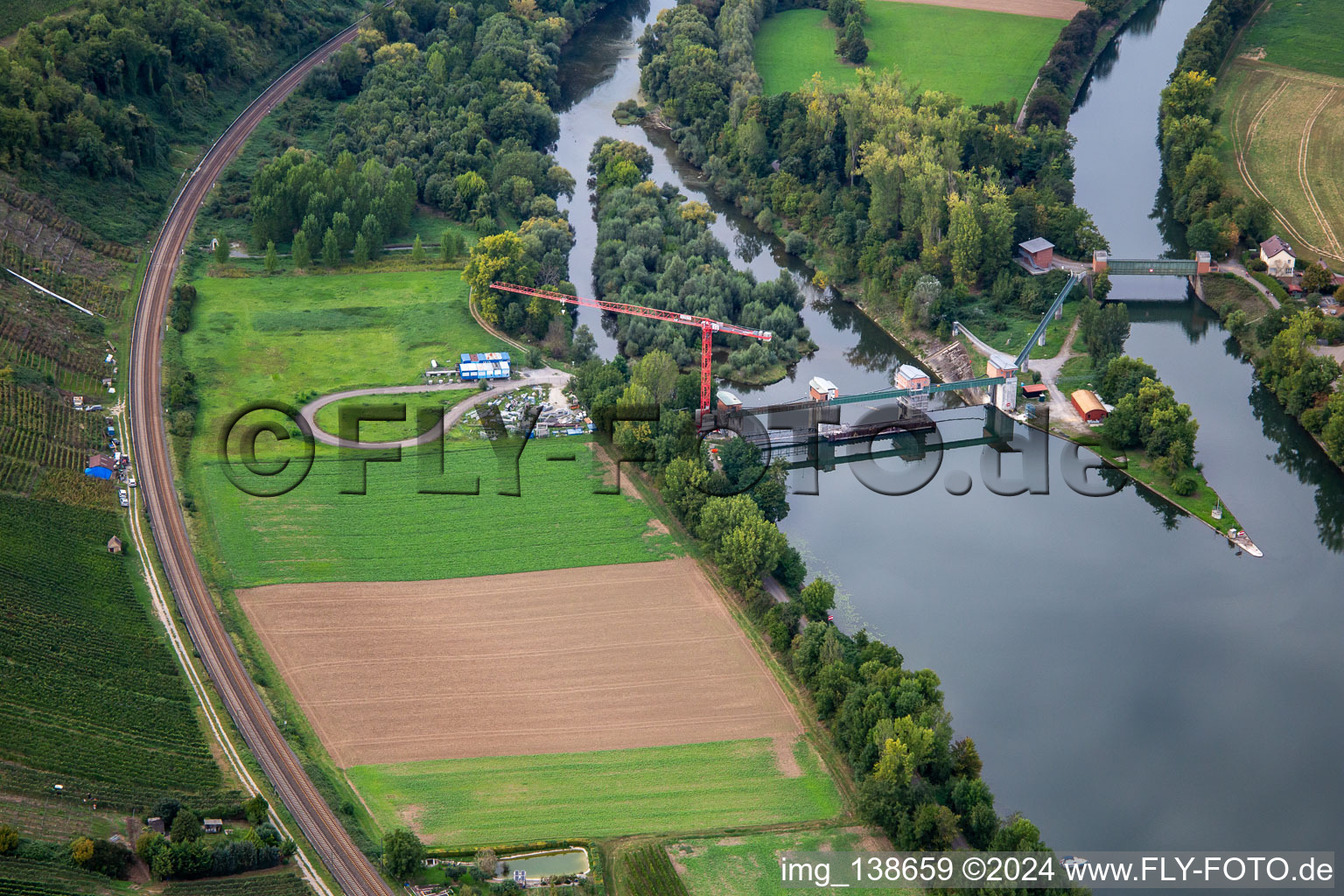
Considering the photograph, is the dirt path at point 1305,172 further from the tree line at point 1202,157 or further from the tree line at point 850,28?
the tree line at point 850,28

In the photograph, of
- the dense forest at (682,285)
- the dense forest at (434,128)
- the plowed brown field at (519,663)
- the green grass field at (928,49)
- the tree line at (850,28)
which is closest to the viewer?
the plowed brown field at (519,663)

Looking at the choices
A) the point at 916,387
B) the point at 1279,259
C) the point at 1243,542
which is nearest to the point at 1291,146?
the point at 1279,259

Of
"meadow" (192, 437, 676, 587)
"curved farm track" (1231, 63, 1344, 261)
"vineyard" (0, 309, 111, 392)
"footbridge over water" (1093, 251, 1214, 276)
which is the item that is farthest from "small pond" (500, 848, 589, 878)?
"curved farm track" (1231, 63, 1344, 261)

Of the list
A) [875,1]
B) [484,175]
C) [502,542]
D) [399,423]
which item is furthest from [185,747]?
[875,1]

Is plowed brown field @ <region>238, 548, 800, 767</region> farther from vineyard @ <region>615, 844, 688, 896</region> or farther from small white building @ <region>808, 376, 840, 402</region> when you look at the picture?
small white building @ <region>808, 376, 840, 402</region>

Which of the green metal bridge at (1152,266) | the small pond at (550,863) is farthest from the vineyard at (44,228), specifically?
the green metal bridge at (1152,266)
